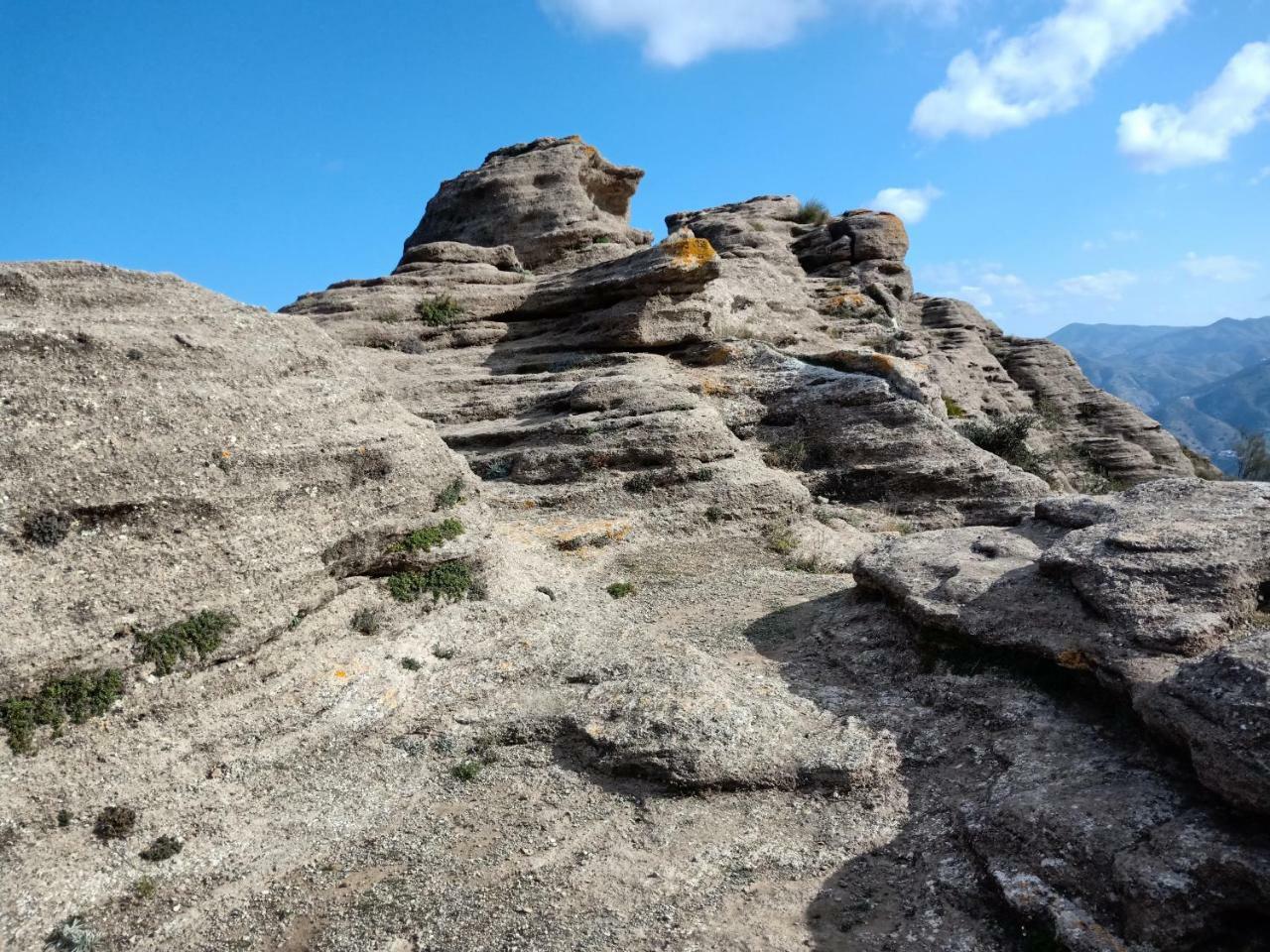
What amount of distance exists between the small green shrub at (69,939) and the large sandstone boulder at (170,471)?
2672 mm

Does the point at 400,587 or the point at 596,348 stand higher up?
the point at 596,348

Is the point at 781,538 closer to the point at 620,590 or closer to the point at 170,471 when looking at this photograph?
the point at 620,590

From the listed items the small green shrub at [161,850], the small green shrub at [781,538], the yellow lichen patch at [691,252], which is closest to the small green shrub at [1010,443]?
the yellow lichen patch at [691,252]

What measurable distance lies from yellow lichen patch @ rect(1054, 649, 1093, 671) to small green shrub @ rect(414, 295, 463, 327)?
20.8 metres

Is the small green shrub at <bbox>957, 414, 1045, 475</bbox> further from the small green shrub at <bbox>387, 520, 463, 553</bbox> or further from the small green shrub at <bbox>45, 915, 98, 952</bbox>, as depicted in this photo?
the small green shrub at <bbox>45, 915, 98, 952</bbox>

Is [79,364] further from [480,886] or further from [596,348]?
[596,348]

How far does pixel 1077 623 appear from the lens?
935cm

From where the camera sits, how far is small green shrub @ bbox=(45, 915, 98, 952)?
7121mm

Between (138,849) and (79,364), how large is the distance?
6482 millimetres

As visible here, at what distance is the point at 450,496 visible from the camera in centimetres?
1418

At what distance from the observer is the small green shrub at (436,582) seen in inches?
497

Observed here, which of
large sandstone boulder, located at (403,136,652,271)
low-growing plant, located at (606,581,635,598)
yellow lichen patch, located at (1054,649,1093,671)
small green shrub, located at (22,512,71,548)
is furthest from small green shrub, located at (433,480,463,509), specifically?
large sandstone boulder, located at (403,136,652,271)

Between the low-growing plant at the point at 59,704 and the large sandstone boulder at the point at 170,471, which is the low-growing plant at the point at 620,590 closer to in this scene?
the large sandstone boulder at the point at 170,471

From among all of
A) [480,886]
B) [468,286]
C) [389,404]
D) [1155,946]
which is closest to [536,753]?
[480,886]
